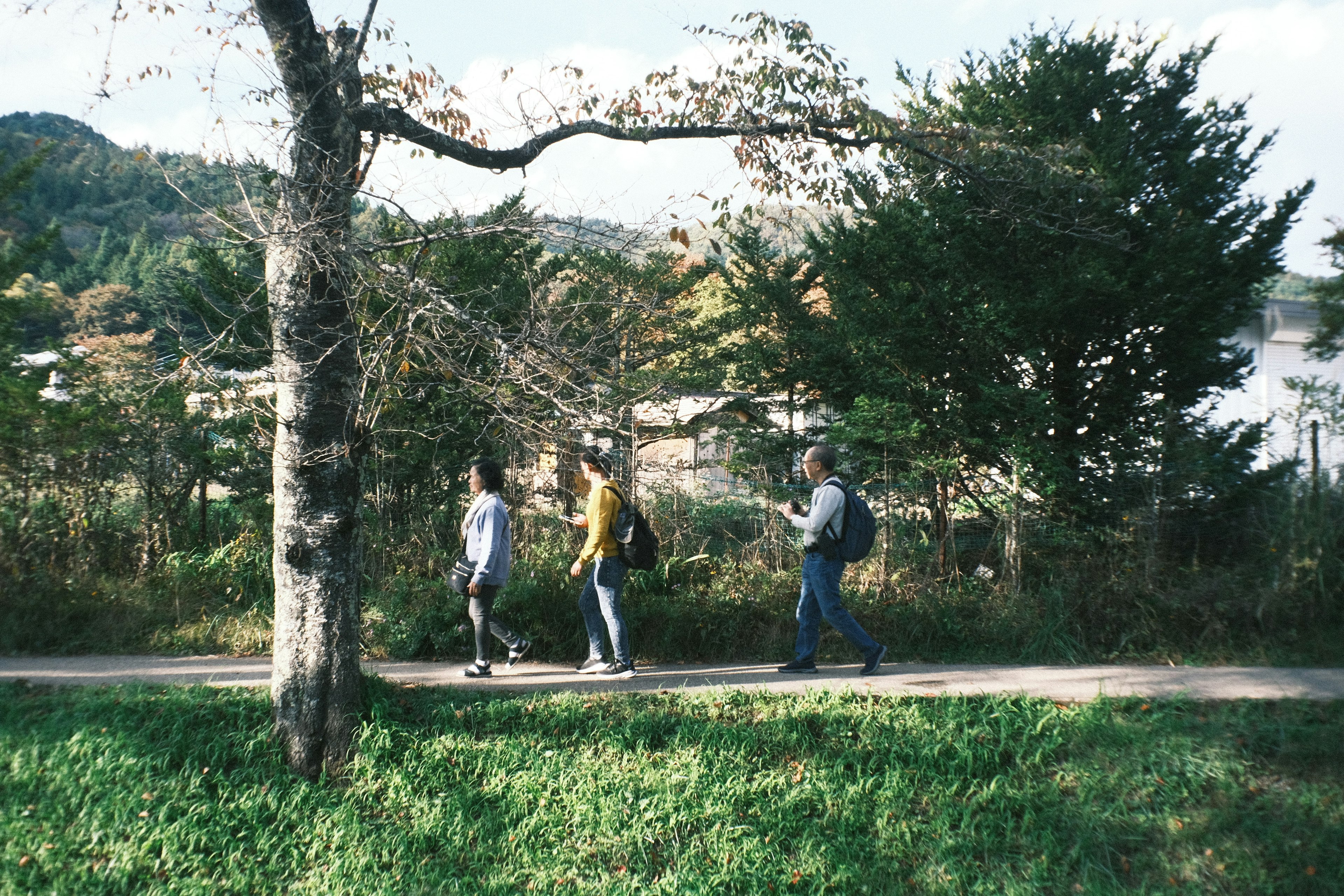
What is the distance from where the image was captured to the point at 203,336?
8547 mm

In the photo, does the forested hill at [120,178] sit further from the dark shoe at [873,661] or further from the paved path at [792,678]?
the dark shoe at [873,661]

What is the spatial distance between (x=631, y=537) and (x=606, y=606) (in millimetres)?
596

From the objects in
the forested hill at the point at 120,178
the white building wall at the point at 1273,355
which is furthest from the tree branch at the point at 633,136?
the white building wall at the point at 1273,355

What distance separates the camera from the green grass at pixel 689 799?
14.6ft

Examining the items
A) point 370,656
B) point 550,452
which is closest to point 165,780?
point 370,656

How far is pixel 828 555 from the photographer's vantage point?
6469 mm

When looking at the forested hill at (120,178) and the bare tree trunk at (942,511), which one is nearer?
the forested hill at (120,178)

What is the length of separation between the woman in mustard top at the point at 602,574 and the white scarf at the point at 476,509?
2.40 feet

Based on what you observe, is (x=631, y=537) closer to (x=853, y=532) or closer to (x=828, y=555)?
(x=828, y=555)

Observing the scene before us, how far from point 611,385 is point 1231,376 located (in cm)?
768

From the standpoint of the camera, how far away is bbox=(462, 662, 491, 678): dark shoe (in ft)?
21.5

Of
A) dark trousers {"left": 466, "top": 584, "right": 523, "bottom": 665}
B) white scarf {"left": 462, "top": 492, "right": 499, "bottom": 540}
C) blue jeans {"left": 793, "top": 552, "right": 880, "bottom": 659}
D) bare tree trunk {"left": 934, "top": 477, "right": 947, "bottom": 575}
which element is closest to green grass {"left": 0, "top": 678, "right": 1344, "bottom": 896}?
blue jeans {"left": 793, "top": 552, "right": 880, "bottom": 659}

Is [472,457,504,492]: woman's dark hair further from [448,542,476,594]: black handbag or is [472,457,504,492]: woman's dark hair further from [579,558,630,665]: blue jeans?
[579,558,630,665]: blue jeans

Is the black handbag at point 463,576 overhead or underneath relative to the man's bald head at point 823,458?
underneath
